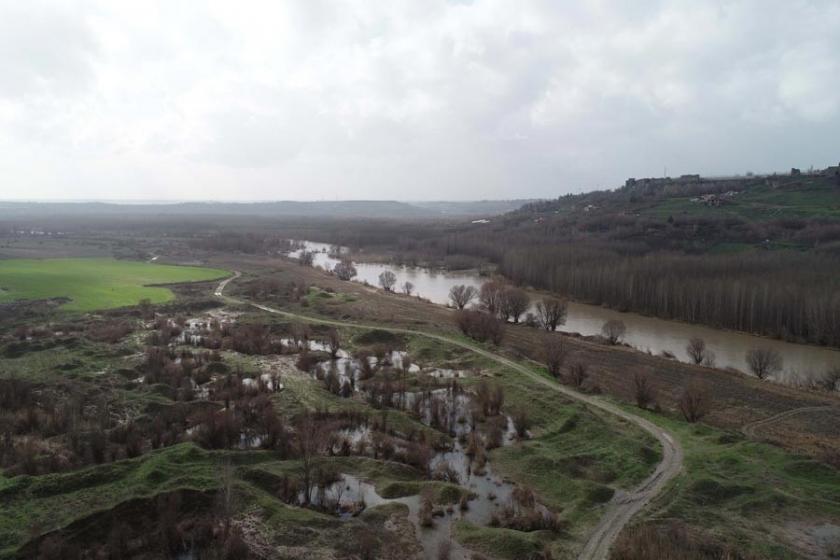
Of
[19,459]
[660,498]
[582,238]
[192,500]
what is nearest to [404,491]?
[192,500]

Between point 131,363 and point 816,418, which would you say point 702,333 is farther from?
point 131,363

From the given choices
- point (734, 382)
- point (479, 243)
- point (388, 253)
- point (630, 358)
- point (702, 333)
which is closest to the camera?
point (734, 382)

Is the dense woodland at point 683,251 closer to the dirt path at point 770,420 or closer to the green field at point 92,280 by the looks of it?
the dirt path at point 770,420

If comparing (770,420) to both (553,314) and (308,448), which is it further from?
(553,314)

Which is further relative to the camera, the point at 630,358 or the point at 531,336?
the point at 531,336

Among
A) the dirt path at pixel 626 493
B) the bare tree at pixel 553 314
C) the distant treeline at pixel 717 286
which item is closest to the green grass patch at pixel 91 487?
the dirt path at pixel 626 493

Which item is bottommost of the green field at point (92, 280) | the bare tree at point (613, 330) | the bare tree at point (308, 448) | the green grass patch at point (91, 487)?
the bare tree at point (613, 330)

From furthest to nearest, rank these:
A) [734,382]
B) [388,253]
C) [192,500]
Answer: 1. [388,253]
2. [734,382]
3. [192,500]
